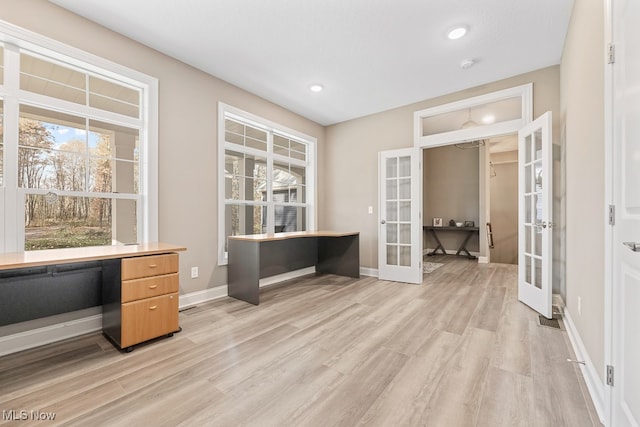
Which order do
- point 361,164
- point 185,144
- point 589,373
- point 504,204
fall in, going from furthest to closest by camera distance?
point 504,204, point 361,164, point 185,144, point 589,373

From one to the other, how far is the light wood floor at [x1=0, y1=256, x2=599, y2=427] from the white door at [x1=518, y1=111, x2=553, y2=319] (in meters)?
0.30

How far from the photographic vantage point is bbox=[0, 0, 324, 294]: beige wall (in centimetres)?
267

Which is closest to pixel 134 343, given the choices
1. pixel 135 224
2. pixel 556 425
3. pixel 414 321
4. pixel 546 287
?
pixel 135 224

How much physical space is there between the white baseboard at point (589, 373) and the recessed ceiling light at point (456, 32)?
2748mm

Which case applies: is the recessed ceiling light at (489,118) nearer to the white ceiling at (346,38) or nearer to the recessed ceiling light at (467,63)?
the white ceiling at (346,38)

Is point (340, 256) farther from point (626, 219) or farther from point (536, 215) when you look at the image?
point (626, 219)

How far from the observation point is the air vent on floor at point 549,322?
2555 millimetres

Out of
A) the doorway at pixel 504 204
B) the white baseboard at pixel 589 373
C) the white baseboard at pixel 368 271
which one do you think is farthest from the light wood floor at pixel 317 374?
the doorway at pixel 504 204

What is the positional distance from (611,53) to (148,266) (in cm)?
315

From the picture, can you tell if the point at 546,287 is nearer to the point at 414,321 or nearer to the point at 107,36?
the point at 414,321

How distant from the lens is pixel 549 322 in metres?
2.65

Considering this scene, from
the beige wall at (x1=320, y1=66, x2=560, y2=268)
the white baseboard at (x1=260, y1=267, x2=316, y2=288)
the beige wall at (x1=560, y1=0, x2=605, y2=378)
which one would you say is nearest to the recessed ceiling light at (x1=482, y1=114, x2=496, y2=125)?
the beige wall at (x1=320, y1=66, x2=560, y2=268)

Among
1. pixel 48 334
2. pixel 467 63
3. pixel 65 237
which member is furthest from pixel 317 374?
pixel 467 63

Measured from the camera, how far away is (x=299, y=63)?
315 cm
